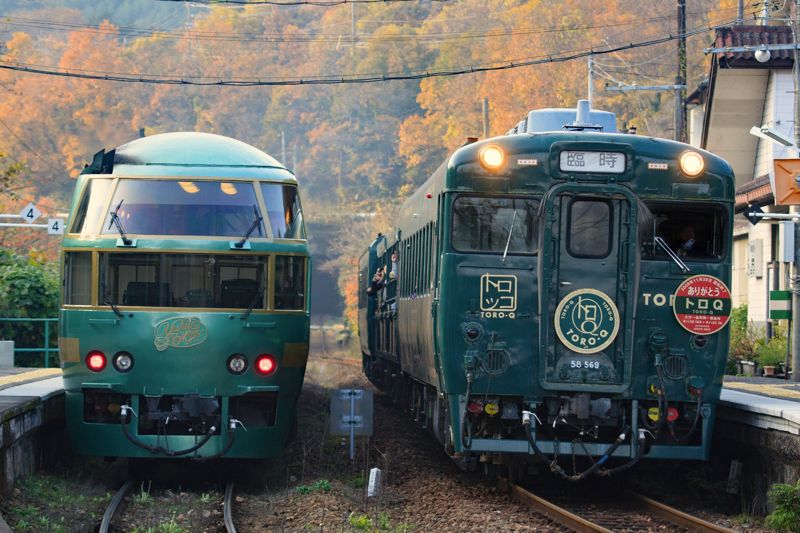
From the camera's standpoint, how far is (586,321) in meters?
11.3

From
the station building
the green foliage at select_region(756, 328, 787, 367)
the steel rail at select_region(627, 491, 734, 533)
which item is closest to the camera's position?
the steel rail at select_region(627, 491, 734, 533)

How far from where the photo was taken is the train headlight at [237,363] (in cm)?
1264

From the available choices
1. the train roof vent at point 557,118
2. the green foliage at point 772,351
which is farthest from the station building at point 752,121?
the train roof vent at point 557,118

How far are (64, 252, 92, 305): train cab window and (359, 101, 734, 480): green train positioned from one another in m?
3.75

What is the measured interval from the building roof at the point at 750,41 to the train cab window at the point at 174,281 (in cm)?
1803

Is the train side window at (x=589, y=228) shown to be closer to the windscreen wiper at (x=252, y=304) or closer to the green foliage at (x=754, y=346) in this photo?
the windscreen wiper at (x=252, y=304)

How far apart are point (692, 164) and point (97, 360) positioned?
20.5 ft

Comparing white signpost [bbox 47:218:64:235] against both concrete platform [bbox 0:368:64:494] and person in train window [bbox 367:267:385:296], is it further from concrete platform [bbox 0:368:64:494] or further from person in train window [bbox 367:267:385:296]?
concrete platform [bbox 0:368:64:494]

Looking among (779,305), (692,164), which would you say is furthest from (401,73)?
(692,164)

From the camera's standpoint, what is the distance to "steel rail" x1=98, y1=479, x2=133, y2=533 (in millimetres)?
10469

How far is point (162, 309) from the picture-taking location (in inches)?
496

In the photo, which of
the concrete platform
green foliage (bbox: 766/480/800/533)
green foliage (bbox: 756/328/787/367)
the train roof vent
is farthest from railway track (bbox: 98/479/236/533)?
green foliage (bbox: 756/328/787/367)

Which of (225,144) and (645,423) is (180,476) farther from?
(645,423)

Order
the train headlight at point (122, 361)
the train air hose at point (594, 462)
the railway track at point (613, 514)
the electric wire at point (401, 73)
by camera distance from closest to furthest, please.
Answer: the railway track at point (613, 514)
the train air hose at point (594, 462)
the train headlight at point (122, 361)
the electric wire at point (401, 73)
